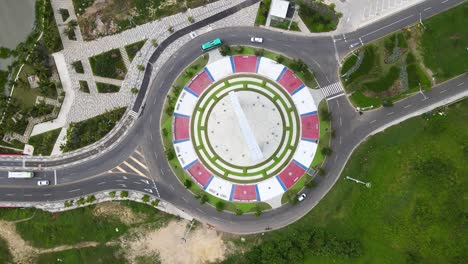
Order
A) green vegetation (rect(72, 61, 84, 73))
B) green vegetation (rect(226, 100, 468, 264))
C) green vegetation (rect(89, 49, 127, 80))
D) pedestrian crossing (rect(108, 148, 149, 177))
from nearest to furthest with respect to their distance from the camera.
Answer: green vegetation (rect(226, 100, 468, 264)) → pedestrian crossing (rect(108, 148, 149, 177)) → green vegetation (rect(89, 49, 127, 80)) → green vegetation (rect(72, 61, 84, 73))

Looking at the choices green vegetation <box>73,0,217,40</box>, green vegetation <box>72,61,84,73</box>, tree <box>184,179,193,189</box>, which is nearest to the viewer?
tree <box>184,179,193,189</box>

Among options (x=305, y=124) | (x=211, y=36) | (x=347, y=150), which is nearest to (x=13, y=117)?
(x=211, y=36)

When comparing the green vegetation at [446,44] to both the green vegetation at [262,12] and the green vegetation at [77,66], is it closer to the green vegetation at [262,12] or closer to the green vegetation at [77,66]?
the green vegetation at [262,12]

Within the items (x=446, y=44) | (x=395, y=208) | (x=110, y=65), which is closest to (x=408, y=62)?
(x=446, y=44)

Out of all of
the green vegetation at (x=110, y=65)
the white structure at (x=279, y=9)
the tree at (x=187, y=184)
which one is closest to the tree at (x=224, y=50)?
the white structure at (x=279, y=9)

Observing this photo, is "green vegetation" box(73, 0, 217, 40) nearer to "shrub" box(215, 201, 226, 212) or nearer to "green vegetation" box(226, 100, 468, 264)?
"shrub" box(215, 201, 226, 212)

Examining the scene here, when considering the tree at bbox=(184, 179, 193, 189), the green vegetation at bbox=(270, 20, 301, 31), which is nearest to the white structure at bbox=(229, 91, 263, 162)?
the tree at bbox=(184, 179, 193, 189)

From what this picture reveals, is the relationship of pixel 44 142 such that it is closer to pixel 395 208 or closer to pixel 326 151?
pixel 326 151
